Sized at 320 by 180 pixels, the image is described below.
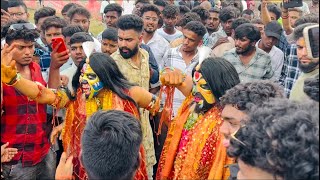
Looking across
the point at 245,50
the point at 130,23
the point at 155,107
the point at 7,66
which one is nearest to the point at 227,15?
the point at 245,50

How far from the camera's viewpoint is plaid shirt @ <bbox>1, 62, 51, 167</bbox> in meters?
3.79

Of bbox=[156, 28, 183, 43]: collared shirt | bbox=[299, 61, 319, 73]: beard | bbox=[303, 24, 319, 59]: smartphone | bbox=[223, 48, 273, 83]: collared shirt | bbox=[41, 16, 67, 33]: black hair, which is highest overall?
bbox=[303, 24, 319, 59]: smartphone

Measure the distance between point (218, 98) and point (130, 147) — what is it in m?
1.07

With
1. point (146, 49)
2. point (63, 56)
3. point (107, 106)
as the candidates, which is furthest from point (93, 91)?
point (146, 49)

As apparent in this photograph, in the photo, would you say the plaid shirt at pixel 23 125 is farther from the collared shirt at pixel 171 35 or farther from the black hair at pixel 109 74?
Result: the collared shirt at pixel 171 35

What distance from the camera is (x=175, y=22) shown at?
7594 mm

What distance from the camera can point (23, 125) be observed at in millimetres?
3871

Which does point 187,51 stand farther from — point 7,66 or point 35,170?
point 7,66

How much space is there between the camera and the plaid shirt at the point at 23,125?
12.4 ft

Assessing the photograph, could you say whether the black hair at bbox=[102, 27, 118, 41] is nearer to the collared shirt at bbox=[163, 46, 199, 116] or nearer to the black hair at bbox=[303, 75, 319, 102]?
the collared shirt at bbox=[163, 46, 199, 116]

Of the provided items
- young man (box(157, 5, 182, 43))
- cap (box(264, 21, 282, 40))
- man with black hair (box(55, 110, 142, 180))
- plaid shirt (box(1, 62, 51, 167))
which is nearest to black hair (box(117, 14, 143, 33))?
plaid shirt (box(1, 62, 51, 167))

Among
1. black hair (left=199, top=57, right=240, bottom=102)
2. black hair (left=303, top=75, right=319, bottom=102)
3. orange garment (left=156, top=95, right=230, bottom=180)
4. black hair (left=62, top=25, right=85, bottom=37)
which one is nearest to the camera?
black hair (left=303, top=75, right=319, bottom=102)

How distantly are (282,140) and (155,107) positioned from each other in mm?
2363

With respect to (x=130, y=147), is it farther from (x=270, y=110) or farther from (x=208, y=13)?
(x=208, y=13)
